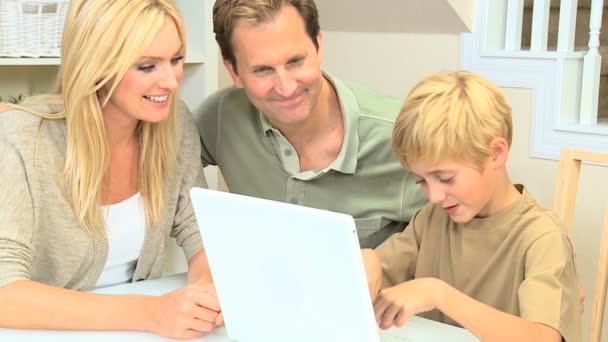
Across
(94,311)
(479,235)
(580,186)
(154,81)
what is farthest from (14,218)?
(580,186)

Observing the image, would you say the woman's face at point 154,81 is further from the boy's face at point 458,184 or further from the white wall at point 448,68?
the white wall at point 448,68

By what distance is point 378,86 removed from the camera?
252 centimetres

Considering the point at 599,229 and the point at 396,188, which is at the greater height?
the point at 396,188

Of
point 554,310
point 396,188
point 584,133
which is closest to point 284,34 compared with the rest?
point 396,188

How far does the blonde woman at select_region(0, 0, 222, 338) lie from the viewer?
4.24 feet

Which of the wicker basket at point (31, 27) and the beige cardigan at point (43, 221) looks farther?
the wicker basket at point (31, 27)

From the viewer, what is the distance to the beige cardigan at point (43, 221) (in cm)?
135

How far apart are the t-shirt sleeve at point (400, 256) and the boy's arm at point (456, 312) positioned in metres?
0.27

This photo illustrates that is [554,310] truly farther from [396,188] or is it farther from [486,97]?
[396,188]

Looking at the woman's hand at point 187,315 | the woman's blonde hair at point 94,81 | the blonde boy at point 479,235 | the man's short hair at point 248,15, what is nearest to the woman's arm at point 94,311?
the woman's hand at point 187,315

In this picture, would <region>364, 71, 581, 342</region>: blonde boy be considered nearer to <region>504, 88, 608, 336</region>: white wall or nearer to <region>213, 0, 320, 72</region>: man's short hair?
<region>213, 0, 320, 72</region>: man's short hair

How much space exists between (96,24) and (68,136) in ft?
0.64

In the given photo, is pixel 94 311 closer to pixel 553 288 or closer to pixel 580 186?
pixel 553 288

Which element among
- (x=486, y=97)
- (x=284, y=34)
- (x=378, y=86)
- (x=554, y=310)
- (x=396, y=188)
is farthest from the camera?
(x=378, y=86)
